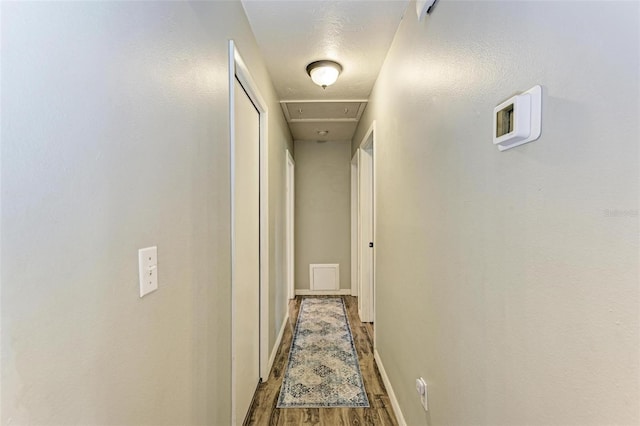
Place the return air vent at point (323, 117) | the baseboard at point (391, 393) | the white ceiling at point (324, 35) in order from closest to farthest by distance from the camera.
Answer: the white ceiling at point (324, 35), the baseboard at point (391, 393), the return air vent at point (323, 117)

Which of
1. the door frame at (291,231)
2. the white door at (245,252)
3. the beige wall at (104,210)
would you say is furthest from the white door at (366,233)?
the beige wall at (104,210)

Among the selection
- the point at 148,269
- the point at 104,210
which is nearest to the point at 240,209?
the point at 148,269

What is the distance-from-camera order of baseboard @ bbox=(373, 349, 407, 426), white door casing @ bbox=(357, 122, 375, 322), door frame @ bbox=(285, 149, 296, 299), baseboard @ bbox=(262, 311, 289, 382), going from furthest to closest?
door frame @ bbox=(285, 149, 296, 299) → white door casing @ bbox=(357, 122, 375, 322) → baseboard @ bbox=(262, 311, 289, 382) → baseboard @ bbox=(373, 349, 407, 426)

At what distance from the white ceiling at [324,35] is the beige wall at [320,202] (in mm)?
2019

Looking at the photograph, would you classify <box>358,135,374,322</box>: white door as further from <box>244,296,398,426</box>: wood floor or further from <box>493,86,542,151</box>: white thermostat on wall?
<box>493,86,542,151</box>: white thermostat on wall

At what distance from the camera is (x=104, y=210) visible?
0.65 metres

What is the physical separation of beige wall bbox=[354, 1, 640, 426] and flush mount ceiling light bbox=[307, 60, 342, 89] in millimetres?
853

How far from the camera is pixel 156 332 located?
0.85 meters

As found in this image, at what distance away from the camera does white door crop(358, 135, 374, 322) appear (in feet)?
11.6

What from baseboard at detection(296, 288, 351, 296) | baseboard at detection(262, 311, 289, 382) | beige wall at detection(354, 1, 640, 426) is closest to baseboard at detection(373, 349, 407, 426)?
beige wall at detection(354, 1, 640, 426)

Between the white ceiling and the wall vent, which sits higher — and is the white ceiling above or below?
above

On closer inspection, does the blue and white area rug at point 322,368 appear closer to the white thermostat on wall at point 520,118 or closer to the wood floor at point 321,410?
the wood floor at point 321,410

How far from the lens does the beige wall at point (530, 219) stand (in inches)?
20.6

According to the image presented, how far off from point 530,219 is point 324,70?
74.8 inches
